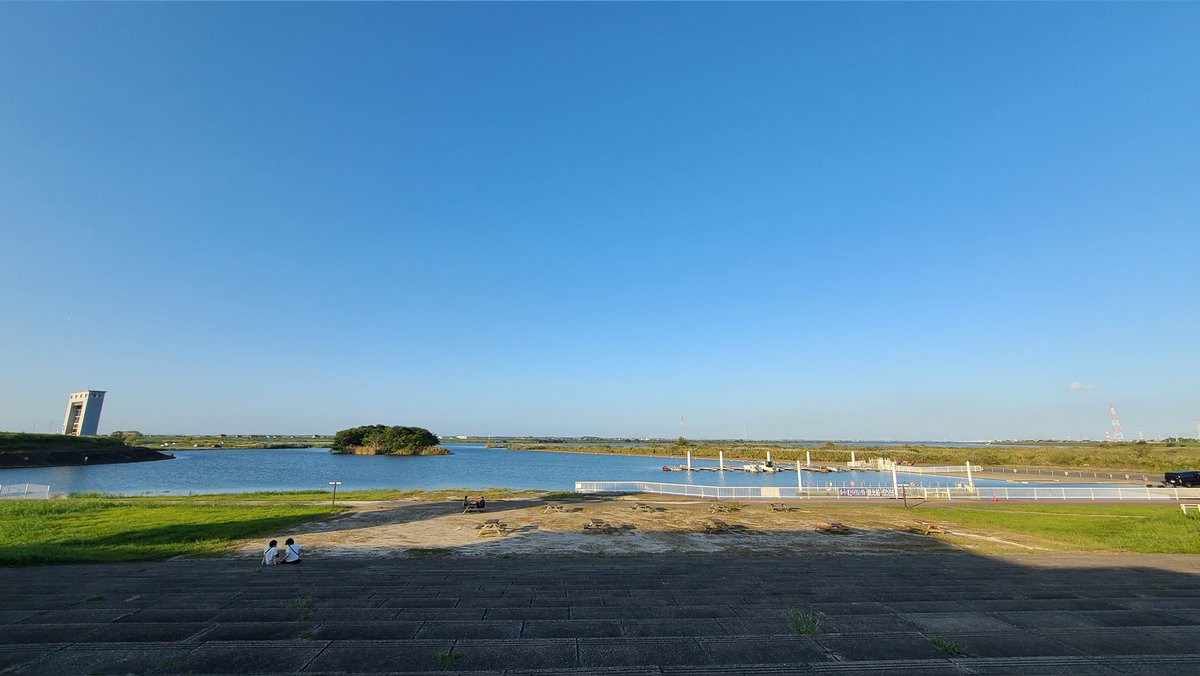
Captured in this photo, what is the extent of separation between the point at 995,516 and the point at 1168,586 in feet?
55.7

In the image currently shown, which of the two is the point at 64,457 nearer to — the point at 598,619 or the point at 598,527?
the point at 598,527

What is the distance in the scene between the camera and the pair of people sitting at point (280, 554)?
15391 mm

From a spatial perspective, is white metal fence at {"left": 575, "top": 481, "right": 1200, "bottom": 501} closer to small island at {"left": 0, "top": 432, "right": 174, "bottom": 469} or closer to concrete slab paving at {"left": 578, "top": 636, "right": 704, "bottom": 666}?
concrete slab paving at {"left": 578, "top": 636, "right": 704, "bottom": 666}

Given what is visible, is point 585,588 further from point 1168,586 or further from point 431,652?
point 1168,586

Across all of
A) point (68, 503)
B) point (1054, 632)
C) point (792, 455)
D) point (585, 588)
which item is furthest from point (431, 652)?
point (792, 455)

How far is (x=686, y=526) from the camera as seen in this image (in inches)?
954

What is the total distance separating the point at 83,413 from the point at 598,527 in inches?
8592

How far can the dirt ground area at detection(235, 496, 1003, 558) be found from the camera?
1895cm

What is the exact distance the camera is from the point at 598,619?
1005cm

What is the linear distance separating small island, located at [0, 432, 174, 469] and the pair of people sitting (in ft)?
389

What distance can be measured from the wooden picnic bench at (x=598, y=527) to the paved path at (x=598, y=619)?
23.3 feet

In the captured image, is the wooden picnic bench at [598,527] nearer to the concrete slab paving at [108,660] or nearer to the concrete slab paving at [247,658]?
the concrete slab paving at [247,658]

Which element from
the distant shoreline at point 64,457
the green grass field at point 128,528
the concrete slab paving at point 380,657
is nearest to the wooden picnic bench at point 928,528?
the concrete slab paving at point 380,657

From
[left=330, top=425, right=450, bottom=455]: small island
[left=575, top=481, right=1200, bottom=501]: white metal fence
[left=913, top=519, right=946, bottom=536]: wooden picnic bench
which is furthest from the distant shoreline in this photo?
[left=913, top=519, right=946, bottom=536]: wooden picnic bench
